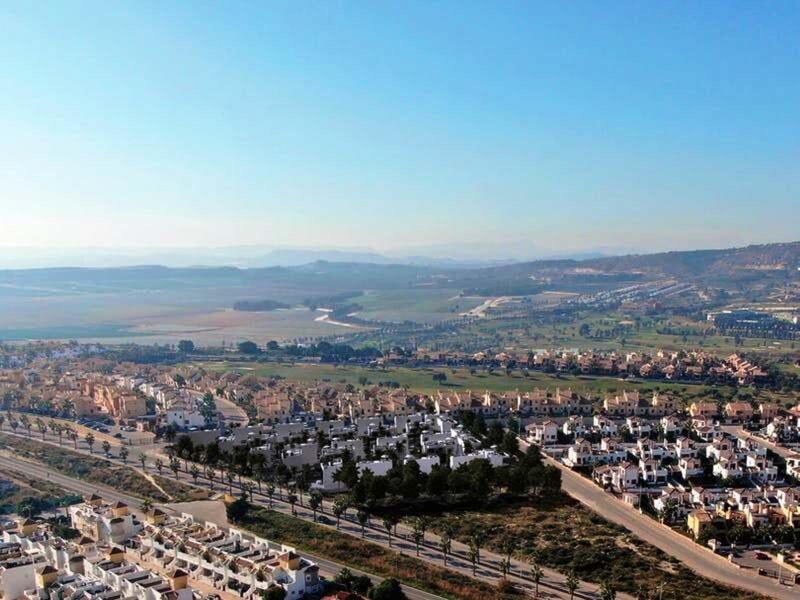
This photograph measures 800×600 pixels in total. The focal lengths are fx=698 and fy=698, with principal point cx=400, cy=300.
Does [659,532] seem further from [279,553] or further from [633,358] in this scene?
[633,358]

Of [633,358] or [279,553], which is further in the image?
[633,358]

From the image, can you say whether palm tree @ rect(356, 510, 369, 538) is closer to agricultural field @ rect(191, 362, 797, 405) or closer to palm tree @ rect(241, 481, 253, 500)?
palm tree @ rect(241, 481, 253, 500)

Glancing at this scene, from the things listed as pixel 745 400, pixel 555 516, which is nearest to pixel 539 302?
pixel 745 400

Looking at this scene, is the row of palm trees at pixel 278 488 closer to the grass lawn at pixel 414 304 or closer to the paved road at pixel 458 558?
the paved road at pixel 458 558

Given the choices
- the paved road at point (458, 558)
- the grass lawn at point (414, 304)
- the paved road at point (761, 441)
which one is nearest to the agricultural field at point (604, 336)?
the grass lawn at point (414, 304)

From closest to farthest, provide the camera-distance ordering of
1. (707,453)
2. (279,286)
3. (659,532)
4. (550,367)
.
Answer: (659,532), (707,453), (550,367), (279,286)

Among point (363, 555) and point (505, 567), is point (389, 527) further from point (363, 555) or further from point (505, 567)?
point (505, 567)
